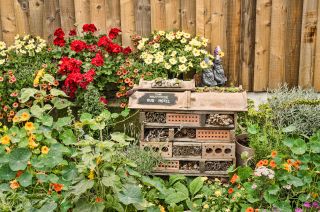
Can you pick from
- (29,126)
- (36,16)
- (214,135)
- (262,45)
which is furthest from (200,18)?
(29,126)

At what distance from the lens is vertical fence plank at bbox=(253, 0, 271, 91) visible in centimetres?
618

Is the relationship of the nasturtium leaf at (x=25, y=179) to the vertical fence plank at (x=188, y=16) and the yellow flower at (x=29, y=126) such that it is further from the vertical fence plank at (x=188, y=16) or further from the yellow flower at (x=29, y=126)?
the vertical fence plank at (x=188, y=16)

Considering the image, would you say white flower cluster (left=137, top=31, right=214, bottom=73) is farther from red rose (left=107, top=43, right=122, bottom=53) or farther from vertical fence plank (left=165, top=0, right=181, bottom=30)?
red rose (left=107, top=43, right=122, bottom=53)

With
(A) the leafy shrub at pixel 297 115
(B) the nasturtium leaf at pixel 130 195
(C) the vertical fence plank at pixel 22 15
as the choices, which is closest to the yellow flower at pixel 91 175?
(B) the nasturtium leaf at pixel 130 195

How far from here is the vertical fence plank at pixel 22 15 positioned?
6.54 m

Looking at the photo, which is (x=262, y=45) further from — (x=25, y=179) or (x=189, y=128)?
(x=25, y=179)

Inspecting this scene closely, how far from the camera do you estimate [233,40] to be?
6312 mm

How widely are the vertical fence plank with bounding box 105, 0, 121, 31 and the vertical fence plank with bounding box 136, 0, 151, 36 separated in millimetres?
219

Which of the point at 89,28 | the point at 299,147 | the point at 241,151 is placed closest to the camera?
the point at 299,147

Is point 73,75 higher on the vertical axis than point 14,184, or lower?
higher

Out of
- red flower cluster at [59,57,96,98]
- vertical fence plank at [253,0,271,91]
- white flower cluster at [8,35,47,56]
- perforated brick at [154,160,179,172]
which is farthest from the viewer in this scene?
white flower cluster at [8,35,47,56]

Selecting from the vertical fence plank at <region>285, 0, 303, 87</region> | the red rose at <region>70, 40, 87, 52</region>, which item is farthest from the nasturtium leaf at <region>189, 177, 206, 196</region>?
the red rose at <region>70, 40, 87, 52</region>

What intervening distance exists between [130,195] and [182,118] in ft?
4.68

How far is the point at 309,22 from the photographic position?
6105 millimetres
